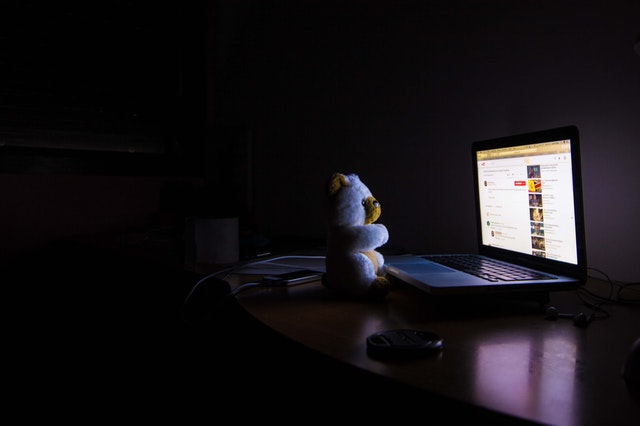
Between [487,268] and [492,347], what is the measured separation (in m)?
0.33

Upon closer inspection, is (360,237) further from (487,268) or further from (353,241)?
(487,268)

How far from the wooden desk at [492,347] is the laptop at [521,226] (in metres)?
0.05

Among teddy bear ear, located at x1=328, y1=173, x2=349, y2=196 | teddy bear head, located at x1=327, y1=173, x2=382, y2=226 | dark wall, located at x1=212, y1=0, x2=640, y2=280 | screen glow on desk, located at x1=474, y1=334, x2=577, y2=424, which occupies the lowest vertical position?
screen glow on desk, located at x1=474, y1=334, x2=577, y2=424

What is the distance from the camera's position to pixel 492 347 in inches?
23.0

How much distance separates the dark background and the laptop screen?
178 millimetres

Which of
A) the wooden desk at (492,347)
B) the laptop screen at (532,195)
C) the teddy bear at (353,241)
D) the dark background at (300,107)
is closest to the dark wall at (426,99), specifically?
the dark background at (300,107)

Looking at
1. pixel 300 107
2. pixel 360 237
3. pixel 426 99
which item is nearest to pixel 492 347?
pixel 360 237

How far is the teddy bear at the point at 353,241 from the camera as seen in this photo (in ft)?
2.75

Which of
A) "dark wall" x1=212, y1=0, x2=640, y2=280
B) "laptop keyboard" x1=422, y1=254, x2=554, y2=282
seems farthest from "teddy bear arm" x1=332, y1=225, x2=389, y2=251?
"dark wall" x1=212, y1=0, x2=640, y2=280

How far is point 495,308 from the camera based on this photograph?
0.78 meters

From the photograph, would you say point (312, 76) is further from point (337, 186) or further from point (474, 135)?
point (337, 186)

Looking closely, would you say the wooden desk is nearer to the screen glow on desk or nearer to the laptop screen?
the screen glow on desk

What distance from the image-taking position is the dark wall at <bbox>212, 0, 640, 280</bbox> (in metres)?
0.98

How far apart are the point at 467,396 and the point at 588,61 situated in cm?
86
